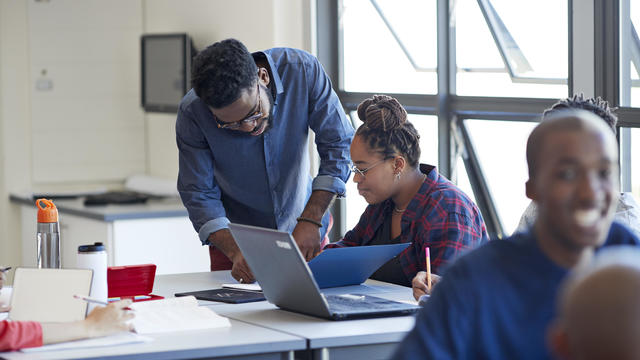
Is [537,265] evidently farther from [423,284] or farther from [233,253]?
[233,253]

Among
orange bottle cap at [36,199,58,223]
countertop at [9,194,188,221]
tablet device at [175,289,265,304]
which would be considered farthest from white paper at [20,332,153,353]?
countertop at [9,194,188,221]

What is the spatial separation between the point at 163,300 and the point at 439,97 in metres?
1.91

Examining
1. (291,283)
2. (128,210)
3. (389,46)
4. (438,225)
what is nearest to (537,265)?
(291,283)

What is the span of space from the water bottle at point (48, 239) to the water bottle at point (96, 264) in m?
0.19

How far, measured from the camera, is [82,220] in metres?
4.83

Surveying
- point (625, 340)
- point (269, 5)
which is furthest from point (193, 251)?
point (625, 340)

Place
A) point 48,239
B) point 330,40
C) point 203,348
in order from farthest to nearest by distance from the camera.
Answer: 1. point 330,40
2. point 48,239
3. point 203,348

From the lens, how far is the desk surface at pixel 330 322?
2.01 metres

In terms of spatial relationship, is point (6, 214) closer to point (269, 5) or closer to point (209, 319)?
point (269, 5)

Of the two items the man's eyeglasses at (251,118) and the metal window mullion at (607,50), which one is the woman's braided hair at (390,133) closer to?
the man's eyeglasses at (251,118)

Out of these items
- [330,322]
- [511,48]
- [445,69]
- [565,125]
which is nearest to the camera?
[565,125]

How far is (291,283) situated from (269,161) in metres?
0.92

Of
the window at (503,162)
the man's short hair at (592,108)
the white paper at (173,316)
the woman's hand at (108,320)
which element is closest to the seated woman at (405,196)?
the man's short hair at (592,108)

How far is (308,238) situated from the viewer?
9.19 feet
